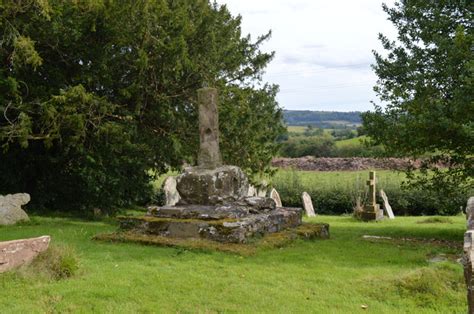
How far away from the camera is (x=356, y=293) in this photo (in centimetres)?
748

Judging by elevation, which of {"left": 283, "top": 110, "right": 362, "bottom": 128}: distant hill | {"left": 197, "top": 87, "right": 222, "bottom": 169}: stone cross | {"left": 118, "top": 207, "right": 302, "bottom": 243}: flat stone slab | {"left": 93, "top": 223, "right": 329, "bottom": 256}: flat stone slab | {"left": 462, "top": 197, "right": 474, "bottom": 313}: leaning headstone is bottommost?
{"left": 93, "top": 223, "right": 329, "bottom": 256}: flat stone slab

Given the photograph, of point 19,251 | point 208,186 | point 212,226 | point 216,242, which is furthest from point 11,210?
point 19,251

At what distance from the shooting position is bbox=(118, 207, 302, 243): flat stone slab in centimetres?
1136

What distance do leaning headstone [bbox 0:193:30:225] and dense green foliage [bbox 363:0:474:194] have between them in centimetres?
1022

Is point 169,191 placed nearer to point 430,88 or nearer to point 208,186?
point 208,186

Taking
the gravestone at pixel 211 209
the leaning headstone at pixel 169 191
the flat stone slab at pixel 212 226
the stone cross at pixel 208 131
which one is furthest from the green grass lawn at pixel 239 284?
the leaning headstone at pixel 169 191

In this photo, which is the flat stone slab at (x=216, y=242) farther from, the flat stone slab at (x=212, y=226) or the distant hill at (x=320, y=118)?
the distant hill at (x=320, y=118)

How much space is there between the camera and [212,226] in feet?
37.9

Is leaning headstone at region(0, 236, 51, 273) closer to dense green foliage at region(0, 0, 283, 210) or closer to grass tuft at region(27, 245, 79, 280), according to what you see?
grass tuft at region(27, 245, 79, 280)

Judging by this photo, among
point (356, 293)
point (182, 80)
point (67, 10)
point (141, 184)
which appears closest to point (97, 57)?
point (67, 10)

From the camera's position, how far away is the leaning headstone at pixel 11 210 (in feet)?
48.8

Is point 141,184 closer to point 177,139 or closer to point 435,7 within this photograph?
point 177,139

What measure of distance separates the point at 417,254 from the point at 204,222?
15.0 ft

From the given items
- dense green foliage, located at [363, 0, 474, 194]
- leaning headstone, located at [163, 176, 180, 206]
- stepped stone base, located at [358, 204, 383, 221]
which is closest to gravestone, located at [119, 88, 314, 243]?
dense green foliage, located at [363, 0, 474, 194]
